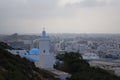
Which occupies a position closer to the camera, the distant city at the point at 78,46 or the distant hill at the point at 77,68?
the distant hill at the point at 77,68

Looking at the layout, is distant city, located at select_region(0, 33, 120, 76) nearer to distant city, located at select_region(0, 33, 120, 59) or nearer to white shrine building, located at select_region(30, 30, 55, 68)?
distant city, located at select_region(0, 33, 120, 59)

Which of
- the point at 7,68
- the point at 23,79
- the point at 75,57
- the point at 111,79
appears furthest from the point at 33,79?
the point at 75,57

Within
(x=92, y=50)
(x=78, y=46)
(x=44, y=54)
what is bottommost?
(x=92, y=50)

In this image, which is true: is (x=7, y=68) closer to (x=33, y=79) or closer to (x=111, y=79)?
(x=33, y=79)

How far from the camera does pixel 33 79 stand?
1391 centimetres

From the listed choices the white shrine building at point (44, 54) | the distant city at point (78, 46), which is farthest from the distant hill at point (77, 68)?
the distant city at point (78, 46)

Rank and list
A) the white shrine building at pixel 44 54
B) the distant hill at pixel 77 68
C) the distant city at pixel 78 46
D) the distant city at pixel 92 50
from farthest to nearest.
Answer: the distant city at pixel 78 46
the distant city at pixel 92 50
the white shrine building at pixel 44 54
the distant hill at pixel 77 68

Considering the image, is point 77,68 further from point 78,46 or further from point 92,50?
point 78,46

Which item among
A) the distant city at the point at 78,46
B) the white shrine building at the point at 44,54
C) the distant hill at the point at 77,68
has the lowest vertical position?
the distant city at the point at 78,46

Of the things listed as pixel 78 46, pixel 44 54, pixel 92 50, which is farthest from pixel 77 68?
pixel 78 46

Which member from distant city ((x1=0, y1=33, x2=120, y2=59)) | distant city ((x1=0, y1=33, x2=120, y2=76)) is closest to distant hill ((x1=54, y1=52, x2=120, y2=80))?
distant city ((x1=0, y1=33, x2=120, y2=76))

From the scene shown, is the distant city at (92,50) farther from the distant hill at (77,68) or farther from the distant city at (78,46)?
the distant hill at (77,68)

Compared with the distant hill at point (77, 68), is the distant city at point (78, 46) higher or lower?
lower

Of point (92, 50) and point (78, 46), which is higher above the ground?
point (78, 46)
